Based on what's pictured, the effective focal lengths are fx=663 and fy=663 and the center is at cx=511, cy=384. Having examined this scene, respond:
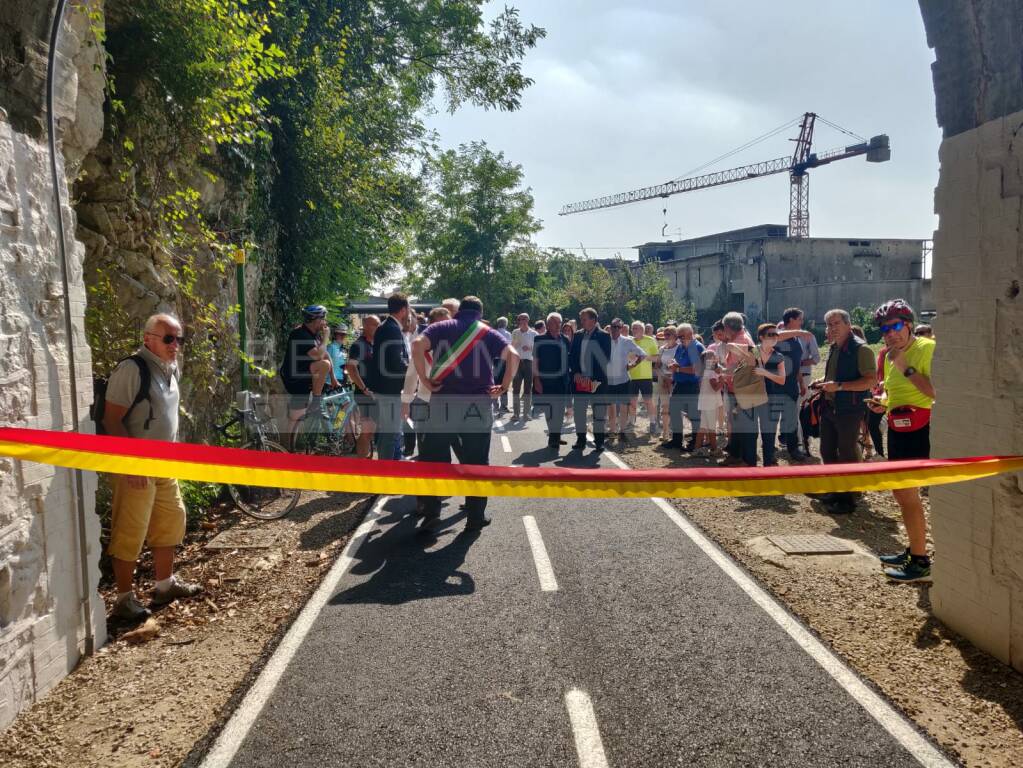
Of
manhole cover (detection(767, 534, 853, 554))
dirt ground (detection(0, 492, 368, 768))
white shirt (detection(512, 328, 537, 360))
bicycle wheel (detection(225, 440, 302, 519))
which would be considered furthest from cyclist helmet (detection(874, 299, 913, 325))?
white shirt (detection(512, 328, 537, 360))

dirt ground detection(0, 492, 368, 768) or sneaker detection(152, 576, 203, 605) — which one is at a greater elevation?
sneaker detection(152, 576, 203, 605)

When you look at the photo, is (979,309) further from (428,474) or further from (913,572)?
(428,474)

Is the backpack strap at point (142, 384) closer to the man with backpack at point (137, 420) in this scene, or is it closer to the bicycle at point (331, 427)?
the man with backpack at point (137, 420)

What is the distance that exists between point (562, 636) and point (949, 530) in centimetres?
251

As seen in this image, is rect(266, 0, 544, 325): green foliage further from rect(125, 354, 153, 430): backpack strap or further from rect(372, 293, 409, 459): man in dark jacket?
rect(125, 354, 153, 430): backpack strap

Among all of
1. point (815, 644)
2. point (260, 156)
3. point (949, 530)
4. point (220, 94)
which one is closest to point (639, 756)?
point (815, 644)

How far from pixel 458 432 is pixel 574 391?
4.74m

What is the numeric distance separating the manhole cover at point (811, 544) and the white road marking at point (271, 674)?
3.77m

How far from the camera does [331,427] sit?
9.45 metres

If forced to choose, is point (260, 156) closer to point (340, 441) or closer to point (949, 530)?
point (340, 441)

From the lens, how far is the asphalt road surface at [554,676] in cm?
296

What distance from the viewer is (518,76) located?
54.1ft

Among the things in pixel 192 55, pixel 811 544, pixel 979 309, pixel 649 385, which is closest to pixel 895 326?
pixel 979 309

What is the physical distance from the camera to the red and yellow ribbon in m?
2.72
